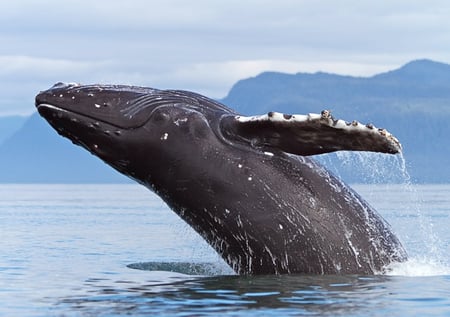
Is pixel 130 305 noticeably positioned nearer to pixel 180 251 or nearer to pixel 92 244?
pixel 180 251

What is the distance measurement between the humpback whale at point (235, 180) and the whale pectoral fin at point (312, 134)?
3 cm

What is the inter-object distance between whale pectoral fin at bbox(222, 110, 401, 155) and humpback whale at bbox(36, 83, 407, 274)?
0.10 feet

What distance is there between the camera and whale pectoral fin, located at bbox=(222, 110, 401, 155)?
36.0 ft

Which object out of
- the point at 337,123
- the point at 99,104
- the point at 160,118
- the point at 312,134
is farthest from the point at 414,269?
the point at 99,104

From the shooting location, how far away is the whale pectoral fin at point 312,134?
36.0 feet

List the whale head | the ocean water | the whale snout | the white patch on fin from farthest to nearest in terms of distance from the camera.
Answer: the whale snout → the whale head → the white patch on fin → the ocean water

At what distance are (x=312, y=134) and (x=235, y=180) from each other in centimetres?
123

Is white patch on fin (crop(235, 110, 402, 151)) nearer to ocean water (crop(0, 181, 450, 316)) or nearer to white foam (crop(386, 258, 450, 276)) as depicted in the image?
ocean water (crop(0, 181, 450, 316))

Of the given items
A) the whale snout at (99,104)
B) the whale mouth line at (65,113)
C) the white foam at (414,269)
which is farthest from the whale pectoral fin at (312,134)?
the white foam at (414,269)

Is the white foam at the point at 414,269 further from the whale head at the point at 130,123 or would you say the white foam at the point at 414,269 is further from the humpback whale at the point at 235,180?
the whale head at the point at 130,123

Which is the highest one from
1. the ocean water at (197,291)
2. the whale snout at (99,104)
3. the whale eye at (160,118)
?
the whale snout at (99,104)

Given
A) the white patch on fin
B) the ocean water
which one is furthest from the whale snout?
the white patch on fin

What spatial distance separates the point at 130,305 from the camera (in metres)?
10.8

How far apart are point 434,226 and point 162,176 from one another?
73.8ft
